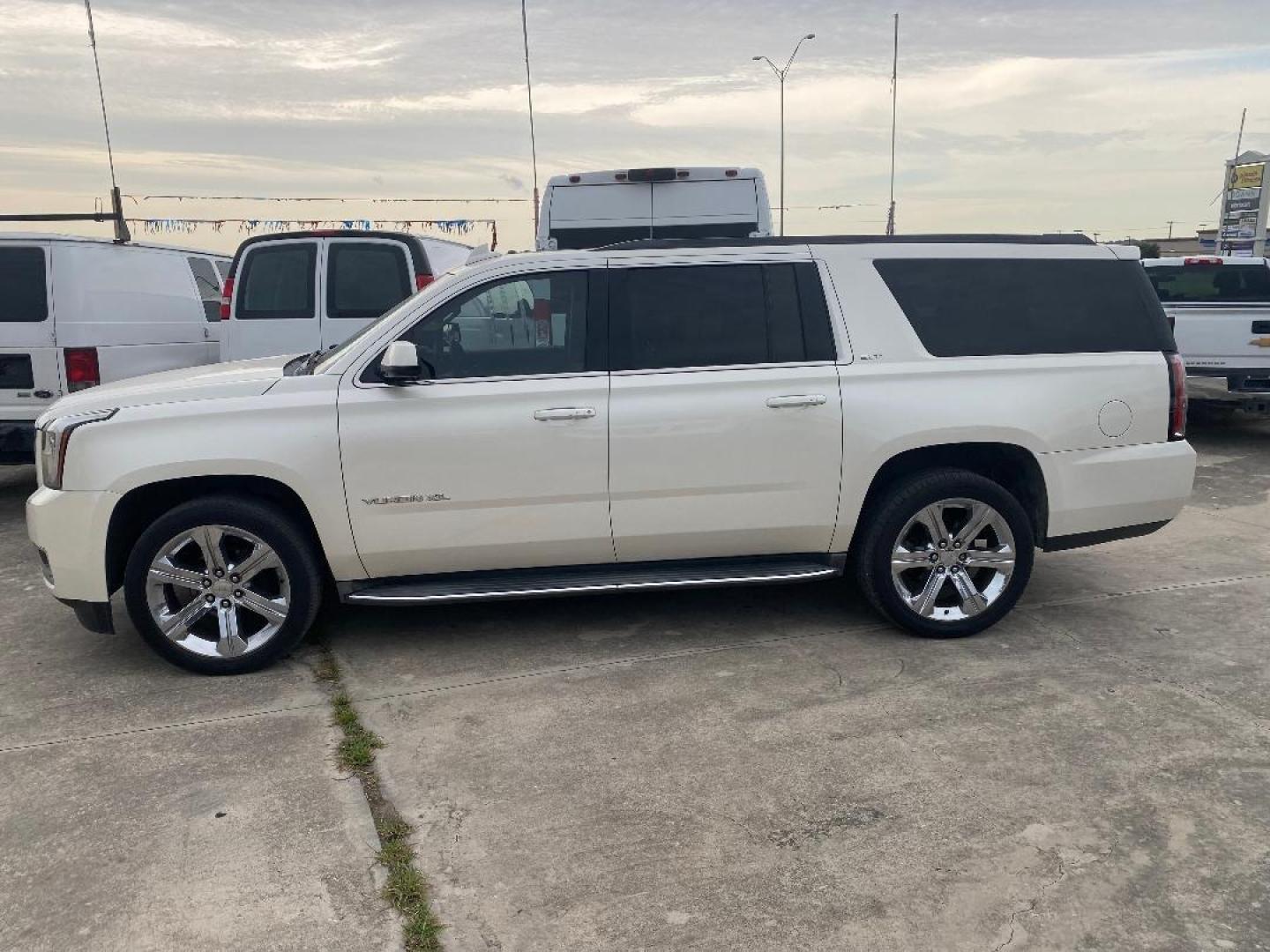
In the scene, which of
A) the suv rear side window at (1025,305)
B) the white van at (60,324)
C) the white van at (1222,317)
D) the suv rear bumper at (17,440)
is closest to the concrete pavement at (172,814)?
the suv rear bumper at (17,440)

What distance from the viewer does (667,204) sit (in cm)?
810

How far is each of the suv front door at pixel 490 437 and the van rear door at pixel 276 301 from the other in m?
3.68

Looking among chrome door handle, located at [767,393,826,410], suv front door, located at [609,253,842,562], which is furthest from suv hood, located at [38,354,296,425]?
chrome door handle, located at [767,393,826,410]

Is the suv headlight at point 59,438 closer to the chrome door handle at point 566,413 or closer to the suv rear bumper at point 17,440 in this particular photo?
the chrome door handle at point 566,413

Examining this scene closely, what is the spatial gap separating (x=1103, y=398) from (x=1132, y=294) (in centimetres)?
57

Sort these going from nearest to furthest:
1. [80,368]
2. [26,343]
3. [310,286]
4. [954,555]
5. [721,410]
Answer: [721,410], [954,555], [26,343], [80,368], [310,286]

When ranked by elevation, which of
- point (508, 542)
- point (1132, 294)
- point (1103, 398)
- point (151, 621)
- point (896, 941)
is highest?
point (1132, 294)

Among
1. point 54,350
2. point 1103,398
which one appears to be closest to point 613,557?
point 1103,398

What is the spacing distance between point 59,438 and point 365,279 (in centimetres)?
378

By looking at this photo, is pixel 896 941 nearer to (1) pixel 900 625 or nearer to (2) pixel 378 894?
(2) pixel 378 894

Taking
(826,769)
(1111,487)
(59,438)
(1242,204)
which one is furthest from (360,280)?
(1242,204)

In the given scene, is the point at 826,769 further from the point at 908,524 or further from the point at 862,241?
the point at 862,241

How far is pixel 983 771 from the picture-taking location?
3420mm

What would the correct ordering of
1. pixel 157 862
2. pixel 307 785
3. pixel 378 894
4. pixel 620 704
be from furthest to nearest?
pixel 620 704
pixel 307 785
pixel 157 862
pixel 378 894
